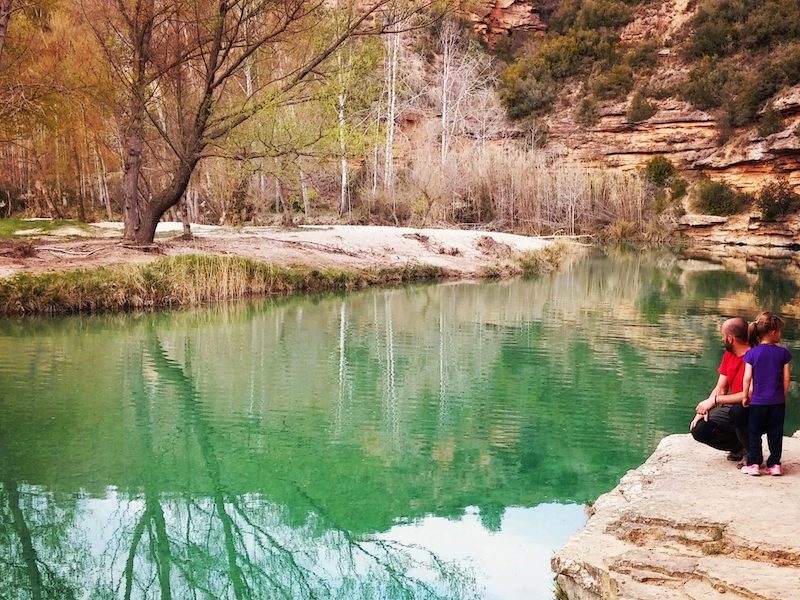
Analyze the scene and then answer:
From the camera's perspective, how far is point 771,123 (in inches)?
1673

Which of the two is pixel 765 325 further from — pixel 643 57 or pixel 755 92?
pixel 643 57

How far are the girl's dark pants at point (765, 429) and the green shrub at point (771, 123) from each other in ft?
139

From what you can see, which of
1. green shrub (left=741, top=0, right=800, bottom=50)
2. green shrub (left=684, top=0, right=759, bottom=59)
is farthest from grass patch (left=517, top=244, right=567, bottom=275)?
green shrub (left=684, top=0, right=759, bottom=59)

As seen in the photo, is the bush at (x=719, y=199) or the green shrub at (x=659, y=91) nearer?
the bush at (x=719, y=199)

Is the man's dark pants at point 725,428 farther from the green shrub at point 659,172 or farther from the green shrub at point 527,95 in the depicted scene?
the green shrub at point 527,95

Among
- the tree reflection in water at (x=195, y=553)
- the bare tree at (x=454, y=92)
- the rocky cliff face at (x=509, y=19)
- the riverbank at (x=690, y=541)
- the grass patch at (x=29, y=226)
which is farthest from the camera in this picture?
the rocky cliff face at (x=509, y=19)

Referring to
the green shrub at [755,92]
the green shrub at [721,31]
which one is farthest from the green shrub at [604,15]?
the green shrub at [755,92]

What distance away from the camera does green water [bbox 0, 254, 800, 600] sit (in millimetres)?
5133

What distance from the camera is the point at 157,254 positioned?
57.6 feet

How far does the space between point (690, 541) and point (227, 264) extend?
14564mm

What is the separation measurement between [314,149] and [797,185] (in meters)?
30.6

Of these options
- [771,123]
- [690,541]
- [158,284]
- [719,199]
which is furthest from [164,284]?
[771,123]

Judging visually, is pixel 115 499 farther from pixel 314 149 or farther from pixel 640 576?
pixel 314 149

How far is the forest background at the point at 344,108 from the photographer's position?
17344 mm
